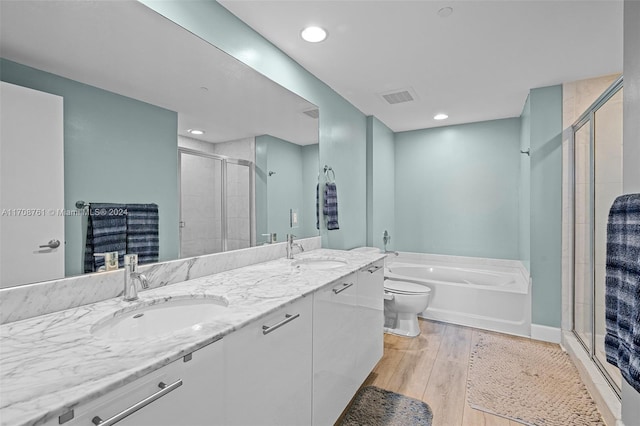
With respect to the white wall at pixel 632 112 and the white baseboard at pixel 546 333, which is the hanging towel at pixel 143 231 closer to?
the white wall at pixel 632 112

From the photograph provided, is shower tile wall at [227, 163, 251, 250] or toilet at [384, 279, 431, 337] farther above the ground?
shower tile wall at [227, 163, 251, 250]

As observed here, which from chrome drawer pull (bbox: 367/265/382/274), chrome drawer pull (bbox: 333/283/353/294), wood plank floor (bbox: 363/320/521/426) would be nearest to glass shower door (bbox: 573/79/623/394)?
wood plank floor (bbox: 363/320/521/426)

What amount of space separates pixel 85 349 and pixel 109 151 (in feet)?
2.45

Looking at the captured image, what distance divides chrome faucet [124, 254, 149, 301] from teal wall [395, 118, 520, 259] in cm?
374

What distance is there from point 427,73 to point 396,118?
47.7 inches

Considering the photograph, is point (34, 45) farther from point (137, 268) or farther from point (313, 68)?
point (313, 68)

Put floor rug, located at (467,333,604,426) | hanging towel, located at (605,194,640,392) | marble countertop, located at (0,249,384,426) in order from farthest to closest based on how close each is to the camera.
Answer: floor rug, located at (467,333,604,426) → hanging towel, located at (605,194,640,392) → marble countertop, located at (0,249,384,426)

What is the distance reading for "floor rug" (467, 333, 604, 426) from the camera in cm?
183

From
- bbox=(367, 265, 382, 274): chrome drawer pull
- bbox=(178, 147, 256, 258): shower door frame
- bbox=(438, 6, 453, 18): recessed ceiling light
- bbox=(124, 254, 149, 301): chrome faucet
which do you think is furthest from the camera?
bbox=(367, 265, 382, 274): chrome drawer pull

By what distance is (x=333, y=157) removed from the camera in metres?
2.83

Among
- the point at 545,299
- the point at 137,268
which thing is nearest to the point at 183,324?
the point at 137,268

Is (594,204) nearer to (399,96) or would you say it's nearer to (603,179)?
(603,179)

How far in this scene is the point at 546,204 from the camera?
2.81m

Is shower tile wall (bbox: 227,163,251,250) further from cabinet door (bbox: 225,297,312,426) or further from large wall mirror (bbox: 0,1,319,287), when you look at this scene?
cabinet door (bbox: 225,297,312,426)
